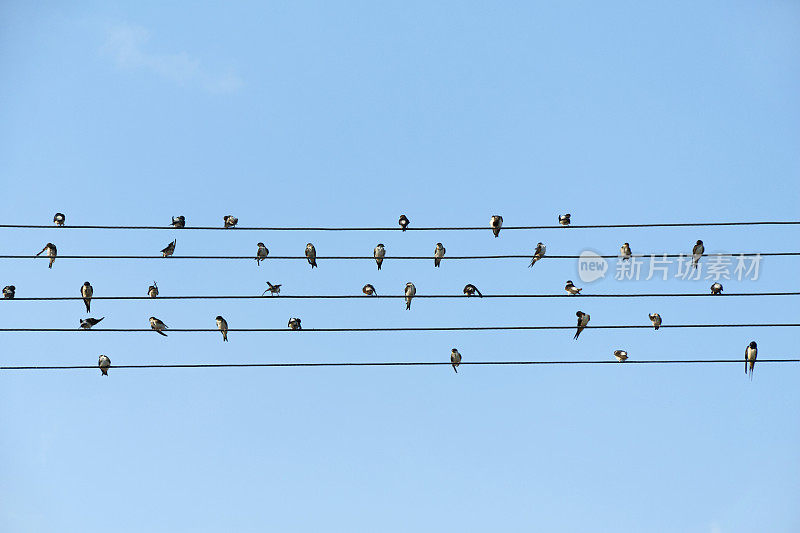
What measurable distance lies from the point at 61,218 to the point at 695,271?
12.4 metres

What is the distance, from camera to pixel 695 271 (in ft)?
47.5

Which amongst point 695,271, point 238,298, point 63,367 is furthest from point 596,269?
point 63,367

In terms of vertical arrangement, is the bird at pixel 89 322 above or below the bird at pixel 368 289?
below

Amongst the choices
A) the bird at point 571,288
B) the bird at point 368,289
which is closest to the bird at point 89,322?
the bird at point 368,289

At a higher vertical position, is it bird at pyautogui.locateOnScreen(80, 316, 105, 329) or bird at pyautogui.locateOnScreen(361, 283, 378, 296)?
bird at pyautogui.locateOnScreen(361, 283, 378, 296)

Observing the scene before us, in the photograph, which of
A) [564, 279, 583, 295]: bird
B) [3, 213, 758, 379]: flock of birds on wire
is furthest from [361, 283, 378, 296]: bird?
[564, 279, 583, 295]: bird

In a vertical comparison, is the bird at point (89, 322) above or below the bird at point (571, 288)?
below

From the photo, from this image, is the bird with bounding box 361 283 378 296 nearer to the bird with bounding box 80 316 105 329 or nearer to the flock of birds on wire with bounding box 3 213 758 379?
the flock of birds on wire with bounding box 3 213 758 379

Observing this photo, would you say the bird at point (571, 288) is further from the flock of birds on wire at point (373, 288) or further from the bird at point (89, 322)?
the bird at point (89, 322)

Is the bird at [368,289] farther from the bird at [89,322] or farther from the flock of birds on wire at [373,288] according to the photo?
the bird at [89,322]

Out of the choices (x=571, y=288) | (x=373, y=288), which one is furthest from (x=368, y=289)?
(x=571, y=288)

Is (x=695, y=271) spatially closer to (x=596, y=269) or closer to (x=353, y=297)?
(x=596, y=269)

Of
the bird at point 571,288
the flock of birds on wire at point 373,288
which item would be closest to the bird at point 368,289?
the flock of birds on wire at point 373,288

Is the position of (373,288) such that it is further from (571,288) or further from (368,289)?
(571,288)
